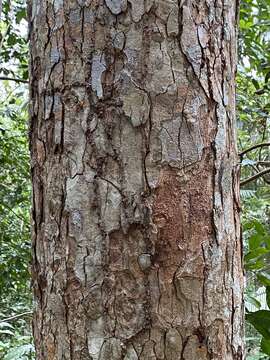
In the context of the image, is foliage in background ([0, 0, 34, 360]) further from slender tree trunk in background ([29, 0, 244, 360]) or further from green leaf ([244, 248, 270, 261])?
slender tree trunk in background ([29, 0, 244, 360])

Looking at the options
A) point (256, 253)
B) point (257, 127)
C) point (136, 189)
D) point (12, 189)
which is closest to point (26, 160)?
point (12, 189)

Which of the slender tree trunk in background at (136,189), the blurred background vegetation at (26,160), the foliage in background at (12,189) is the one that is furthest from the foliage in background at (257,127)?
the foliage in background at (12,189)

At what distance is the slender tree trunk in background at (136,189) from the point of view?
0.63 m

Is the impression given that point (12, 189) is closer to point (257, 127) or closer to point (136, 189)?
point (257, 127)

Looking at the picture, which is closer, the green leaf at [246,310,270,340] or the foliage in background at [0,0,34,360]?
the green leaf at [246,310,270,340]

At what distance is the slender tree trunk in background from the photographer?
63 centimetres

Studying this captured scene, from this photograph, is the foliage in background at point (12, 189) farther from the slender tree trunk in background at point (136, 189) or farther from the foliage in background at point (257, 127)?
the slender tree trunk in background at point (136, 189)

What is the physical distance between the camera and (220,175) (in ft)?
2.23

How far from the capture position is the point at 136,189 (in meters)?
0.64

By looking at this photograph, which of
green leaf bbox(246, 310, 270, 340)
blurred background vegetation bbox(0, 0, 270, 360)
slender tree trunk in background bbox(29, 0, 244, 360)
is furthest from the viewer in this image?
blurred background vegetation bbox(0, 0, 270, 360)

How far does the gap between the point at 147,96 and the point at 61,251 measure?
0.75ft

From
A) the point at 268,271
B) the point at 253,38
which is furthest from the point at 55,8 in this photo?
the point at 253,38

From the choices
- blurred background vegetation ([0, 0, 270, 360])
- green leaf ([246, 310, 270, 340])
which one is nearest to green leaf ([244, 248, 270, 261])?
green leaf ([246, 310, 270, 340])

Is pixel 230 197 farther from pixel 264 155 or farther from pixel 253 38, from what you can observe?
pixel 264 155
